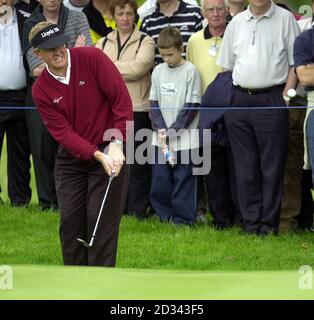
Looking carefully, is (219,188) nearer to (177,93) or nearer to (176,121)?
(176,121)

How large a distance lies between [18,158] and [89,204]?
4023 millimetres

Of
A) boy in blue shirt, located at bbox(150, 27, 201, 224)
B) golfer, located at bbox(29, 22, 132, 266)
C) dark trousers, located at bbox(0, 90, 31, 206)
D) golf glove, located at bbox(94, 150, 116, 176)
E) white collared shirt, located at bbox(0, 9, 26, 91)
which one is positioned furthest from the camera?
dark trousers, located at bbox(0, 90, 31, 206)

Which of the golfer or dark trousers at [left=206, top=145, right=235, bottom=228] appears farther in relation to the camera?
dark trousers at [left=206, top=145, right=235, bottom=228]

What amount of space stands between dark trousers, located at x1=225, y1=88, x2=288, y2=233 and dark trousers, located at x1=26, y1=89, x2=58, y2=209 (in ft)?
6.50

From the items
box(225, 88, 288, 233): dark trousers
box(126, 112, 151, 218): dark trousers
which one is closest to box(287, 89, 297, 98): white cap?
box(225, 88, 288, 233): dark trousers

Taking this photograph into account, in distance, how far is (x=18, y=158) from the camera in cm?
1195

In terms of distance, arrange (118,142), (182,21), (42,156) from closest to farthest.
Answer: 1. (118,142)
2. (182,21)
3. (42,156)

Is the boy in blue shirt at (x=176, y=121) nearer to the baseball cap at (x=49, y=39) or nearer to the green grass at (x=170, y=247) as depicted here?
the green grass at (x=170, y=247)

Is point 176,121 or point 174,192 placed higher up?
point 176,121

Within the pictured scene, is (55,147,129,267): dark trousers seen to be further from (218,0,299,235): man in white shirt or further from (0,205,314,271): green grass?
(218,0,299,235): man in white shirt

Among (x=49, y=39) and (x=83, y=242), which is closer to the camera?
(x=49, y=39)

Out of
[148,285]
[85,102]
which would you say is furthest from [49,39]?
[148,285]

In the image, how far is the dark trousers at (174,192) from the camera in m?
11.0

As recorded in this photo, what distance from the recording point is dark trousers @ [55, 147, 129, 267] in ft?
26.4
